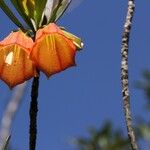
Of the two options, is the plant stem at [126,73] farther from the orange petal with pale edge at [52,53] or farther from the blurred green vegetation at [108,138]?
the blurred green vegetation at [108,138]

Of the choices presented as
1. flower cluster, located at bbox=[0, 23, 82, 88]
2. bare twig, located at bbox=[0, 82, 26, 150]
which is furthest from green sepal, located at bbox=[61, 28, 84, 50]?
bare twig, located at bbox=[0, 82, 26, 150]

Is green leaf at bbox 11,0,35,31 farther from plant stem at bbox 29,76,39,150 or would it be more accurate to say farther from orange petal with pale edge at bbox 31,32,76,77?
plant stem at bbox 29,76,39,150

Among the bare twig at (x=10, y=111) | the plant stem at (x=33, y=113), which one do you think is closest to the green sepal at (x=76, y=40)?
the plant stem at (x=33, y=113)

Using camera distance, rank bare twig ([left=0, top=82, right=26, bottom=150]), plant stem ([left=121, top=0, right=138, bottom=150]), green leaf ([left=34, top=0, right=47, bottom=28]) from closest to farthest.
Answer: plant stem ([left=121, top=0, right=138, bottom=150]), green leaf ([left=34, top=0, right=47, bottom=28]), bare twig ([left=0, top=82, right=26, bottom=150])

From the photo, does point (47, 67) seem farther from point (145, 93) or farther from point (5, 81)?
point (145, 93)

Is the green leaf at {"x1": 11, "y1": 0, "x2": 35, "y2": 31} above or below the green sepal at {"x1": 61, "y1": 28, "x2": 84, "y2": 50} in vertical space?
above

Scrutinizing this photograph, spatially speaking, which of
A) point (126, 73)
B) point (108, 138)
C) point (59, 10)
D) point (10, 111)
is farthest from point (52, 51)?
point (108, 138)

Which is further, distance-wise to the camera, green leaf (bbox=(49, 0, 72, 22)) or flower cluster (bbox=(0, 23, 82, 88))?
green leaf (bbox=(49, 0, 72, 22))
